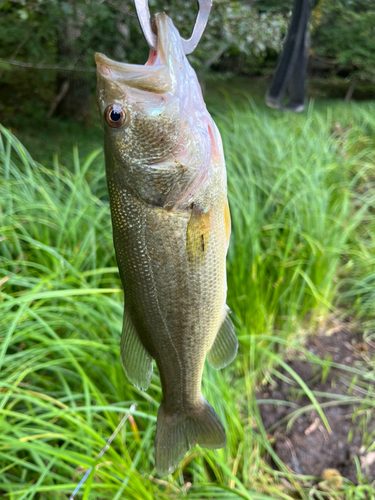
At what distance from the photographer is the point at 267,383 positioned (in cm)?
200

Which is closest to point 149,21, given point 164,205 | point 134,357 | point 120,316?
point 164,205

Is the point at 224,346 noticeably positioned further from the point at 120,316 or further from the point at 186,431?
the point at 120,316

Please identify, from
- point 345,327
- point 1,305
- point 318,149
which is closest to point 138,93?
point 1,305

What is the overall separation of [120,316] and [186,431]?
723 millimetres

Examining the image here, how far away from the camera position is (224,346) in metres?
0.91

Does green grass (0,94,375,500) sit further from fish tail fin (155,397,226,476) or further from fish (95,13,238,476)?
fish (95,13,238,476)

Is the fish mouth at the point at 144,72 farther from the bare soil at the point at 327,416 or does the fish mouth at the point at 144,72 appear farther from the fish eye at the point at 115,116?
the bare soil at the point at 327,416

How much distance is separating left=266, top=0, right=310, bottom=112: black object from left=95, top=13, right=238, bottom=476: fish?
0.24 m

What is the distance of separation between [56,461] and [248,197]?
1790 millimetres

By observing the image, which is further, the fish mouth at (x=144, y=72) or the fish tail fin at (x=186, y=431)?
the fish tail fin at (x=186, y=431)

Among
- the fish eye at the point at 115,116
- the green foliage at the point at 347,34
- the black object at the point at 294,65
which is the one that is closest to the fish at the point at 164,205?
the fish eye at the point at 115,116

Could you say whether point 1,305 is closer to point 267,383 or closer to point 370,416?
point 267,383

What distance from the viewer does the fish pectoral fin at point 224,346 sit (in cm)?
90

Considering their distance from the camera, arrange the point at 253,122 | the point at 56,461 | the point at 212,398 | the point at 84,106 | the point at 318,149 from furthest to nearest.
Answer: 1. the point at 84,106
2. the point at 253,122
3. the point at 318,149
4. the point at 212,398
5. the point at 56,461
